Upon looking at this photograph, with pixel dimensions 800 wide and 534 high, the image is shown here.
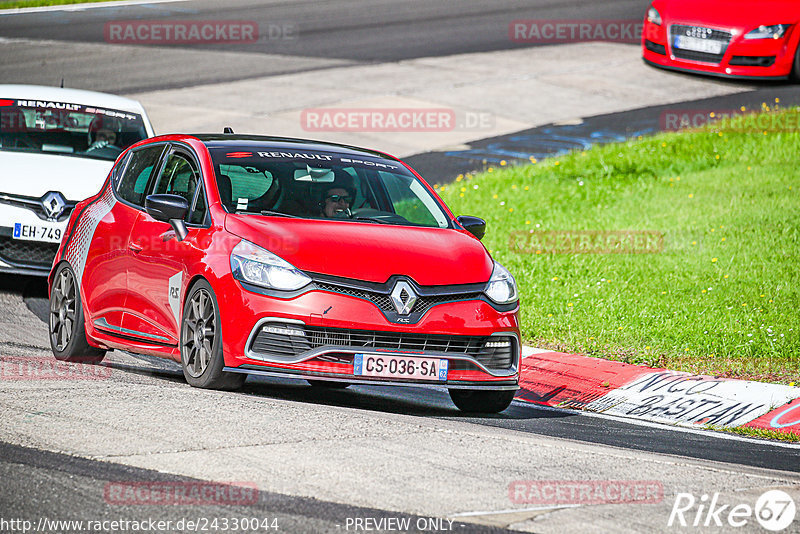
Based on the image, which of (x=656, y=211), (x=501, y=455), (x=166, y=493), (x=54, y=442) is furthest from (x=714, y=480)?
(x=656, y=211)

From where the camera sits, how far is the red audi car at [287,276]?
7.06 meters

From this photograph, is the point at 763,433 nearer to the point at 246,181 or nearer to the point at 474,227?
the point at 474,227

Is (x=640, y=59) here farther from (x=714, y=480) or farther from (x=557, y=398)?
(x=714, y=480)

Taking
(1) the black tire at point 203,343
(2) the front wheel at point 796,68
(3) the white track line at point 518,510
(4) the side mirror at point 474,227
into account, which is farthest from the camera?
(2) the front wheel at point 796,68

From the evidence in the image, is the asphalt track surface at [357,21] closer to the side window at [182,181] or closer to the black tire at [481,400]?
the side window at [182,181]

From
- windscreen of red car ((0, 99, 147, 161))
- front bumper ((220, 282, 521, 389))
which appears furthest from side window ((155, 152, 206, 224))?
windscreen of red car ((0, 99, 147, 161))

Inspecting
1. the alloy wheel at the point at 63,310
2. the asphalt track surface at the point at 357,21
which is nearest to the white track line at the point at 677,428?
the alloy wheel at the point at 63,310

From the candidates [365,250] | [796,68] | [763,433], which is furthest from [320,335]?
[796,68]

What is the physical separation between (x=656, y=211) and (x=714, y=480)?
927 cm

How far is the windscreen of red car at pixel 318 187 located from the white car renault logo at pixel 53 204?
3.25 meters

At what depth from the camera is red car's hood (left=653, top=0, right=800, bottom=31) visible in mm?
18750

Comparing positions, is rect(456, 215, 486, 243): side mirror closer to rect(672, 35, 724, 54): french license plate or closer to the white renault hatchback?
the white renault hatchback

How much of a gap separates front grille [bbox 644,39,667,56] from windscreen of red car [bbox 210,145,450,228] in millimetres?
12415

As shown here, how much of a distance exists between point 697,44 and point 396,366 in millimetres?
13826
